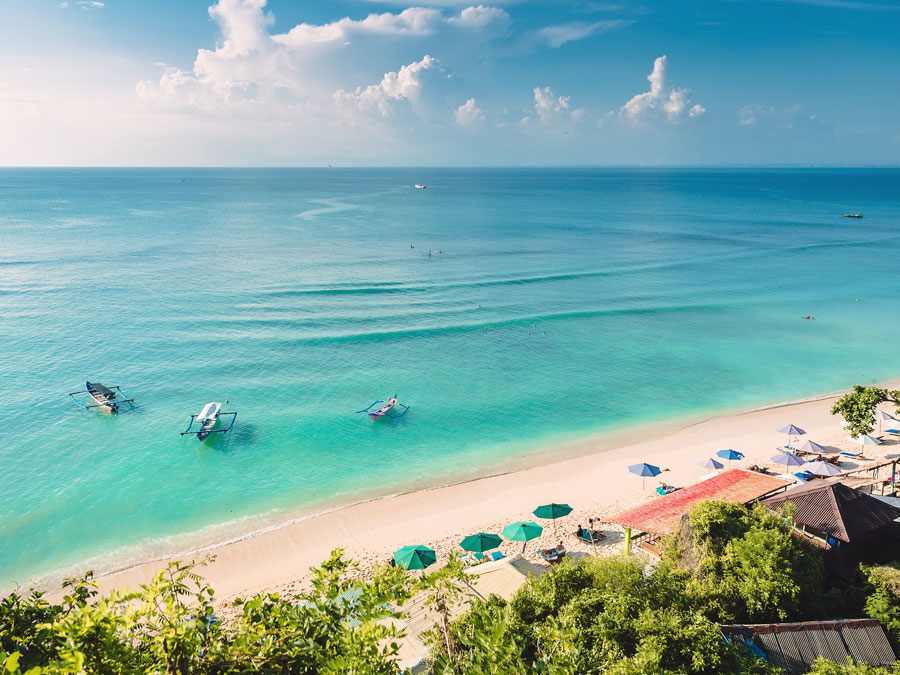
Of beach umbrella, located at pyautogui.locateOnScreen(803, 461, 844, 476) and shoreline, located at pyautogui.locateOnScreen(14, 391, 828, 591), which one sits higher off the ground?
beach umbrella, located at pyautogui.locateOnScreen(803, 461, 844, 476)

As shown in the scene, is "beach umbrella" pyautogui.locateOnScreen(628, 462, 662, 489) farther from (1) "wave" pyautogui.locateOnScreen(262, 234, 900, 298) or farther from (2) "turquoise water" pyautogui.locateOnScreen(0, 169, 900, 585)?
(1) "wave" pyautogui.locateOnScreen(262, 234, 900, 298)

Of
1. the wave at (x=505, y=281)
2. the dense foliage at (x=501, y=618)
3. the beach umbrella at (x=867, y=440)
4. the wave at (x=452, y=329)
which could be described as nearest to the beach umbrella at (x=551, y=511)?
the dense foliage at (x=501, y=618)

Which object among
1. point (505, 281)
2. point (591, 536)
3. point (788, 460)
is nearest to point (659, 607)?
point (591, 536)

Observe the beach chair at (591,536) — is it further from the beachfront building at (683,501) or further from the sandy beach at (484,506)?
the beachfront building at (683,501)

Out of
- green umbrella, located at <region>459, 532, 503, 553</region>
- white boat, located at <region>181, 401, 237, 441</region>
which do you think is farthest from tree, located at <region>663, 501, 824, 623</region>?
white boat, located at <region>181, 401, 237, 441</region>

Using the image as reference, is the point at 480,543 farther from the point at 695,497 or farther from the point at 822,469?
the point at 822,469
